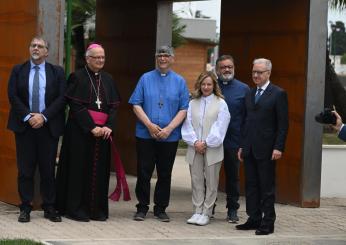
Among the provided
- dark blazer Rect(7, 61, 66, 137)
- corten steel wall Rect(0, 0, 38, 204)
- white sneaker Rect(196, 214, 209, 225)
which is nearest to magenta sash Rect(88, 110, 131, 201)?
dark blazer Rect(7, 61, 66, 137)

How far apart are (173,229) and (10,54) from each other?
119 inches

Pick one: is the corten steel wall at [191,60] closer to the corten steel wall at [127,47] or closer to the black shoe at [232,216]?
the corten steel wall at [127,47]

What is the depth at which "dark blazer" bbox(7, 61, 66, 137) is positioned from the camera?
8.84 m

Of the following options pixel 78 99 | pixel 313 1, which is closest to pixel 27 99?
pixel 78 99

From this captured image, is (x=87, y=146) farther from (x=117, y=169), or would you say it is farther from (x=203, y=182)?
(x=203, y=182)

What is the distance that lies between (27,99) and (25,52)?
86 centimetres

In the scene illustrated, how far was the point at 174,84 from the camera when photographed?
9289 mm

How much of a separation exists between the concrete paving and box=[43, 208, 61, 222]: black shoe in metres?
0.08

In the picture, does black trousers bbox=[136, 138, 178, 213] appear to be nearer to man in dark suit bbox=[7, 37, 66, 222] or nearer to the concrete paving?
the concrete paving

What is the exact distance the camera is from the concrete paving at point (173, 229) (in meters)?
8.16

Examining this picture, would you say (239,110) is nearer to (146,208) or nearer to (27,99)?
(146,208)

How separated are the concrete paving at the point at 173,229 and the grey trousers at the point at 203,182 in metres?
0.24

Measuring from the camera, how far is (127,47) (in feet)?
46.4

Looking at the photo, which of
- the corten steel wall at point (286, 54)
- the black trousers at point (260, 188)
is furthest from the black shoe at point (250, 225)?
the corten steel wall at point (286, 54)
